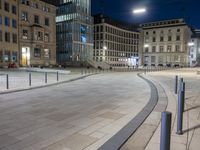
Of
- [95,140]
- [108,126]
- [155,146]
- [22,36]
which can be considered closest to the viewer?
[155,146]

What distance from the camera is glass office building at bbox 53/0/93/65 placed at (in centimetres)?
6328

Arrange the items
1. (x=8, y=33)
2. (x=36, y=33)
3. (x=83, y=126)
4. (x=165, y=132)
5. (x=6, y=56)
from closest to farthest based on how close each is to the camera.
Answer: (x=165, y=132), (x=83, y=126), (x=8, y=33), (x=6, y=56), (x=36, y=33)

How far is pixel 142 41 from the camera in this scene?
9719cm

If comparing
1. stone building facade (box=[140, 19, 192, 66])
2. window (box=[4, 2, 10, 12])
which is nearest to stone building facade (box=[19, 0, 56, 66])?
window (box=[4, 2, 10, 12])

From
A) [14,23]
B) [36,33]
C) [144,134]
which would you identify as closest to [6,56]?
[14,23]

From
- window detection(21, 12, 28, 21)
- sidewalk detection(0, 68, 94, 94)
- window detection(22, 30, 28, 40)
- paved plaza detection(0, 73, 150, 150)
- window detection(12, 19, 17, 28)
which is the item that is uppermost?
window detection(21, 12, 28, 21)

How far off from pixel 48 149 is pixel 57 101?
478 cm

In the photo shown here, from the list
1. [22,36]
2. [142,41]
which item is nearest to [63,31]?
[22,36]

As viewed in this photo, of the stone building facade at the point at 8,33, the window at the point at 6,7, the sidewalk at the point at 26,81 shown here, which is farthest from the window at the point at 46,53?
A: the sidewalk at the point at 26,81

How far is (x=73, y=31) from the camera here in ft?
208

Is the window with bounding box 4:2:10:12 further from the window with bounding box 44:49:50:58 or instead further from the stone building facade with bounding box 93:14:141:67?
the stone building facade with bounding box 93:14:141:67

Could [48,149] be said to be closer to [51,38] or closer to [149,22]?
[51,38]

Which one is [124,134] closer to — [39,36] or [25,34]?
[25,34]

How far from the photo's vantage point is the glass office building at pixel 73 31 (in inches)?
2492
